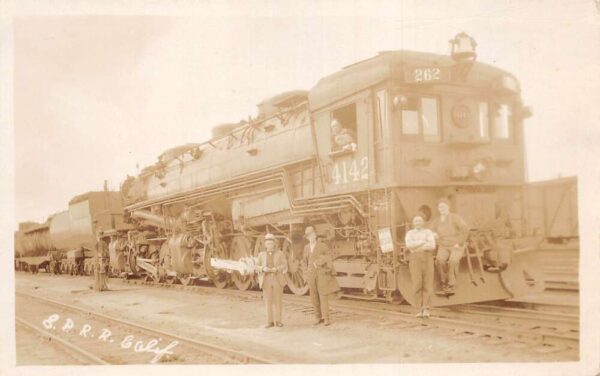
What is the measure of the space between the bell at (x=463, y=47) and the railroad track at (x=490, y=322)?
289 cm

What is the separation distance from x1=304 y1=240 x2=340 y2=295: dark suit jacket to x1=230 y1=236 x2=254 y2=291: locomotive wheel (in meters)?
2.52

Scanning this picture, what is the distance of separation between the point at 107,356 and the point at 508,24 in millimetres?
5949

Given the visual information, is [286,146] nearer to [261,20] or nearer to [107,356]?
[261,20]

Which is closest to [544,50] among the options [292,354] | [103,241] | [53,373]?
[292,354]

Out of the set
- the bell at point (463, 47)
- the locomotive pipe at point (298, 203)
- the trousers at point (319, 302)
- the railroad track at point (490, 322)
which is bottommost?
the railroad track at point (490, 322)

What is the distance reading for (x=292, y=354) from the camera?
5551mm

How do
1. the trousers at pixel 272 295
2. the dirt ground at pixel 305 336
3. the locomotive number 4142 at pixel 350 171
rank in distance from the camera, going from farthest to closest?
the trousers at pixel 272 295
the locomotive number 4142 at pixel 350 171
the dirt ground at pixel 305 336

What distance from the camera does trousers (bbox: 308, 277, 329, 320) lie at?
6.41 metres

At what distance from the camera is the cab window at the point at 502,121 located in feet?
20.8

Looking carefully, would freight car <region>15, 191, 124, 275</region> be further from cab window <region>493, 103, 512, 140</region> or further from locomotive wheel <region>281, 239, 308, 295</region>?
cab window <region>493, 103, 512, 140</region>

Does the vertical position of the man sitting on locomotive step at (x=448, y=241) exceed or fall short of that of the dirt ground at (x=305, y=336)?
it exceeds it

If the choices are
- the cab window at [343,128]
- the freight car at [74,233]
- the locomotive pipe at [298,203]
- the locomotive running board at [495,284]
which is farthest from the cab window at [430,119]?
the freight car at [74,233]

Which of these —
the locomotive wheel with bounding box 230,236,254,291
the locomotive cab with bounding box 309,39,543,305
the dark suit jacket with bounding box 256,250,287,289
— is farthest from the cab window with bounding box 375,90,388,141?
the locomotive wheel with bounding box 230,236,254,291

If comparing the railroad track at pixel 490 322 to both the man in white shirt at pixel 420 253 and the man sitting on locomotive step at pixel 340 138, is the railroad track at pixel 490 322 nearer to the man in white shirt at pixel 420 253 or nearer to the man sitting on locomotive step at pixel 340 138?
the man in white shirt at pixel 420 253
